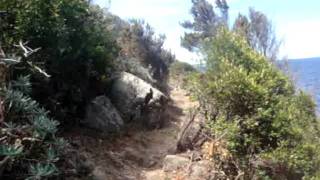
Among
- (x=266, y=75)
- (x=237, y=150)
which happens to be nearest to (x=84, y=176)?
(x=237, y=150)

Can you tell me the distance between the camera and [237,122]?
7453 millimetres

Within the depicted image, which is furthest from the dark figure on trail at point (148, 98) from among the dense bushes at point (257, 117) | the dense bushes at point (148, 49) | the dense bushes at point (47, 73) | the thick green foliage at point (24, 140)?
the thick green foliage at point (24, 140)

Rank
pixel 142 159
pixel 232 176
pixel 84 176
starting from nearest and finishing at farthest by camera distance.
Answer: pixel 84 176
pixel 232 176
pixel 142 159

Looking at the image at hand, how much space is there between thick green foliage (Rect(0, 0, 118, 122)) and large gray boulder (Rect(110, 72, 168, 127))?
366 millimetres

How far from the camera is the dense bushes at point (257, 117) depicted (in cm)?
727

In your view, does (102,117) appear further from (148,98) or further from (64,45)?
(64,45)

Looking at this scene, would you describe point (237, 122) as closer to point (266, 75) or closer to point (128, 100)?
point (266, 75)

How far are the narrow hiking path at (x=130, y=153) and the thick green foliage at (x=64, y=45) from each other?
0.76 metres

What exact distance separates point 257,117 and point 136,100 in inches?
103

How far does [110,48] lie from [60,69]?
6.19ft

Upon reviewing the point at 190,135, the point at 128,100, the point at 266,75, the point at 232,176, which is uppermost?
the point at 266,75

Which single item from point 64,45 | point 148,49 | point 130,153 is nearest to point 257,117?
point 130,153

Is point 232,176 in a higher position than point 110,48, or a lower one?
lower

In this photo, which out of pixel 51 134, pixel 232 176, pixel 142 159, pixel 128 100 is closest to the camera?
pixel 51 134
